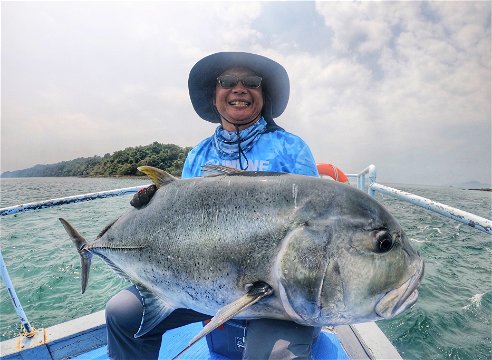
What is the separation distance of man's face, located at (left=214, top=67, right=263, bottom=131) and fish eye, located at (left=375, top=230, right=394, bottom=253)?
1836 millimetres

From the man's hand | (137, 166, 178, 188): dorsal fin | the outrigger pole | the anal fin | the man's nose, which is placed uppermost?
the man's nose

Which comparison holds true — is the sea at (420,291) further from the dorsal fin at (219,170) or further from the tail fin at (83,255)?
the dorsal fin at (219,170)

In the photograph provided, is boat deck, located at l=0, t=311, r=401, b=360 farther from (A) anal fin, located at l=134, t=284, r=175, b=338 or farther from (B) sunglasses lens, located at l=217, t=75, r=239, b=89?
(B) sunglasses lens, located at l=217, t=75, r=239, b=89

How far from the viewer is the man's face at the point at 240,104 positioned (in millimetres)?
3031

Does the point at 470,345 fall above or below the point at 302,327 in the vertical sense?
below

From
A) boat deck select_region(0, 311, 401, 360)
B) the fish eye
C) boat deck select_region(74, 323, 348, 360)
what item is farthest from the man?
boat deck select_region(0, 311, 401, 360)

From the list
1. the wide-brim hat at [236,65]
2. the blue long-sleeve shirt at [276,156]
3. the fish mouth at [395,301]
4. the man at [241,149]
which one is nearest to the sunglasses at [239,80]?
the man at [241,149]

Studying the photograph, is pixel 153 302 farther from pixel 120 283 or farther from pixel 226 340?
pixel 120 283

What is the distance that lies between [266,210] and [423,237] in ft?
54.7

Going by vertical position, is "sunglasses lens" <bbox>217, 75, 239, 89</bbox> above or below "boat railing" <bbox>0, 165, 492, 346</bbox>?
above

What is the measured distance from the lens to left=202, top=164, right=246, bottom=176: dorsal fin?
6.73 feet

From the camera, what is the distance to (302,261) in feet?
5.08

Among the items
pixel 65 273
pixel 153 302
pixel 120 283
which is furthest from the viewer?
pixel 65 273

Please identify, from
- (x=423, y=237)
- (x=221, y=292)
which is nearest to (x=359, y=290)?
(x=221, y=292)
